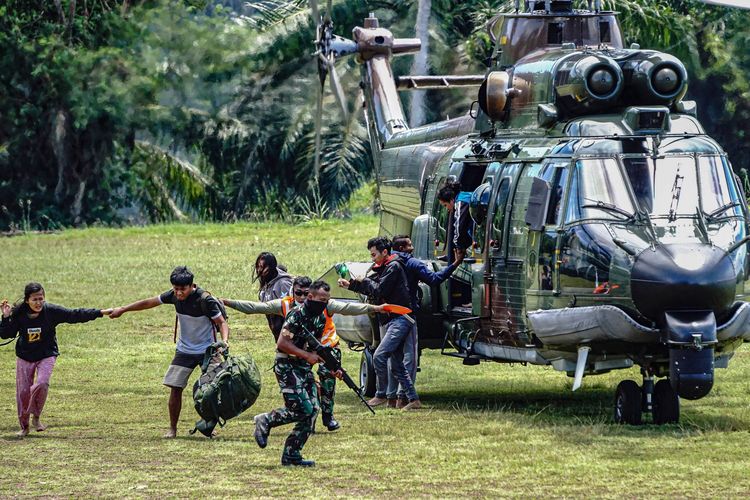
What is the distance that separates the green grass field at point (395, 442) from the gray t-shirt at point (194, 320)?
83cm

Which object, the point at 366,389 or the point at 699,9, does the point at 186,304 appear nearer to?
the point at 366,389

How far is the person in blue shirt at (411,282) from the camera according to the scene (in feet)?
48.3

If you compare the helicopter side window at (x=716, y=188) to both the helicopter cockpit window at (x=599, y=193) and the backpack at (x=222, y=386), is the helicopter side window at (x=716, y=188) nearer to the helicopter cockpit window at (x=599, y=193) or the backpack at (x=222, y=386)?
the helicopter cockpit window at (x=599, y=193)

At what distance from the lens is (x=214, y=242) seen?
114 ft

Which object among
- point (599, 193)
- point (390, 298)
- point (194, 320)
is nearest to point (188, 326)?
point (194, 320)

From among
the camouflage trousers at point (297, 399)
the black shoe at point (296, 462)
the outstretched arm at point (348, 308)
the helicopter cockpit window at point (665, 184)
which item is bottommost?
the black shoe at point (296, 462)

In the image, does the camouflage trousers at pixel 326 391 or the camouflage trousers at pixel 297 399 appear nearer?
the camouflage trousers at pixel 297 399

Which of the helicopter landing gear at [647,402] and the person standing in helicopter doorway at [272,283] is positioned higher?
the person standing in helicopter doorway at [272,283]

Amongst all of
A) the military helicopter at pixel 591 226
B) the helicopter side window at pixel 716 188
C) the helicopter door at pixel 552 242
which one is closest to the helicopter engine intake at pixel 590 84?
the military helicopter at pixel 591 226

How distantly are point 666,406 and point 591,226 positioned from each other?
Answer: 182cm

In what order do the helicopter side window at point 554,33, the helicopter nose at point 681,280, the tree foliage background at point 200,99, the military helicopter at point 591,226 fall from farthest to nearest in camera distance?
1. the tree foliage background at point 200,99
2. the helicopter side window at point 554,33
3. the military helicopter at point 591,226
4. the helicopter nose at point 681,280

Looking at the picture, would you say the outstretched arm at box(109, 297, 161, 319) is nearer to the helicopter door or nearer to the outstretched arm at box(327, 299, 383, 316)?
the outstretched arm at box(327, 299, 383, 316)

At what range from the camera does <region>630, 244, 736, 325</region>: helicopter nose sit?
12.2 m

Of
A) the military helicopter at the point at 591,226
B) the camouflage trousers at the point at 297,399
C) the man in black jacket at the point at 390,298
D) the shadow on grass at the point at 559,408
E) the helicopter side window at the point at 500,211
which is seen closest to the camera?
the camouflage trousers at the point at 297,399
